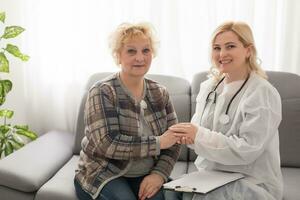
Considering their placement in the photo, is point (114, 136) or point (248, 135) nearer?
point (248, 135)

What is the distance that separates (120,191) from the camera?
1.70 m

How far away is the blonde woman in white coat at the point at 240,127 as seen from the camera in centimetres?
160

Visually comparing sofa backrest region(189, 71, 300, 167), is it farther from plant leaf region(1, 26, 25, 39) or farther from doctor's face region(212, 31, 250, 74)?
plant leaf region(1, 26, 25, 39)

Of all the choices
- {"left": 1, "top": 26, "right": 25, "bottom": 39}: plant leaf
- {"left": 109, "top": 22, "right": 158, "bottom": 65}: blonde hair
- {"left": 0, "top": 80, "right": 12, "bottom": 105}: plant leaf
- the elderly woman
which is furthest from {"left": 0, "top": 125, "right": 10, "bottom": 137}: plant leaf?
{"left": 109, "top": 22, "right": 158, "bottom": 65}: blonde hair

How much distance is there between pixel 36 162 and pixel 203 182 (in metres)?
0.98

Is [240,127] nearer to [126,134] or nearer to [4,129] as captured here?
[126,134]

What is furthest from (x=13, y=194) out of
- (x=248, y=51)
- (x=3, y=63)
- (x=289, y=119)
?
(x=289, y=119)

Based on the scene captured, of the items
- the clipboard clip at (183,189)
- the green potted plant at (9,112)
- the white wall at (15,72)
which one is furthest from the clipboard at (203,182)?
the white wall at (15,72)

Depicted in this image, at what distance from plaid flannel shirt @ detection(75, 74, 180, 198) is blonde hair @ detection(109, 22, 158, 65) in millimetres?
147

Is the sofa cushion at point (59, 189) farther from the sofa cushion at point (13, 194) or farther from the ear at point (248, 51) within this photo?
the ear at point (248, 51)

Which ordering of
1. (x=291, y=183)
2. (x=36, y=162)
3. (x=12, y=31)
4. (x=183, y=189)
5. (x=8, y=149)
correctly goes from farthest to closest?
(x=8, y=149)
(x=12, y=31)
(x=36, y=162)
(x=291, y=183)
(x=183, y=189)

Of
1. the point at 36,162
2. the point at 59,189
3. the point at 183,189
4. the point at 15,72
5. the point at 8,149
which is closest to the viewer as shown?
the point at 183,189

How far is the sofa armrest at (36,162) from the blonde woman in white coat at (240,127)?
791mm

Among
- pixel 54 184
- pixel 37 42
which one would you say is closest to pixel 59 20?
pixel 37 42
